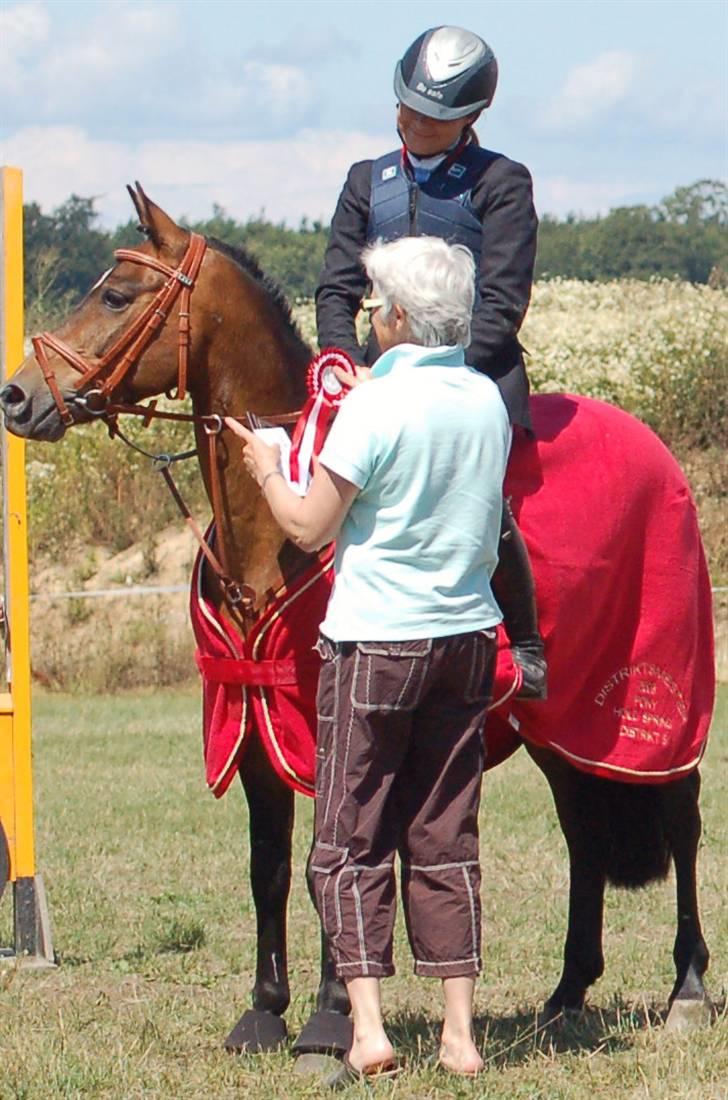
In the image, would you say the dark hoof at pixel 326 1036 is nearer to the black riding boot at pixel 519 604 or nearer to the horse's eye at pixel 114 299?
the black riding boot at pixel 519 604

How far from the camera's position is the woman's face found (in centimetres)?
462

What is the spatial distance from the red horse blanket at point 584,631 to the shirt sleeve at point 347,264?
1.99 ft

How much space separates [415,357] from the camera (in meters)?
4.03

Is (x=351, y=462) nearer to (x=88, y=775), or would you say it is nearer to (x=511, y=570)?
(x=511, y=570)

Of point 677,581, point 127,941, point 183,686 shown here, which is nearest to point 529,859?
point 127,941

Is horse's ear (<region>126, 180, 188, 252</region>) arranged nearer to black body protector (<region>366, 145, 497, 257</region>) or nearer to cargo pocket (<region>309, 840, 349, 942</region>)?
black body protector (<region>366, 145, 497, 257</region>)

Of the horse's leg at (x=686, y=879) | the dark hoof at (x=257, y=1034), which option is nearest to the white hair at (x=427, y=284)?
the horse's leg at (x=686, y=879)

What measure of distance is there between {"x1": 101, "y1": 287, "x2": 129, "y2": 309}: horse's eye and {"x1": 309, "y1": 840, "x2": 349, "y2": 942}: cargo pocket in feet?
→ 5.01

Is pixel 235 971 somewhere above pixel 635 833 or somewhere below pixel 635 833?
below

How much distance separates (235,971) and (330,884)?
2.06 meters

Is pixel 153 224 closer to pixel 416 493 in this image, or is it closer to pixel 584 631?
pixel 416 493

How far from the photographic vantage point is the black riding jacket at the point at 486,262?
4.64 m

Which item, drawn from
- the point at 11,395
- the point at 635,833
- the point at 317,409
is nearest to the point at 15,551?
the point at 11,395

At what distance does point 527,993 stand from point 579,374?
16.8 m
